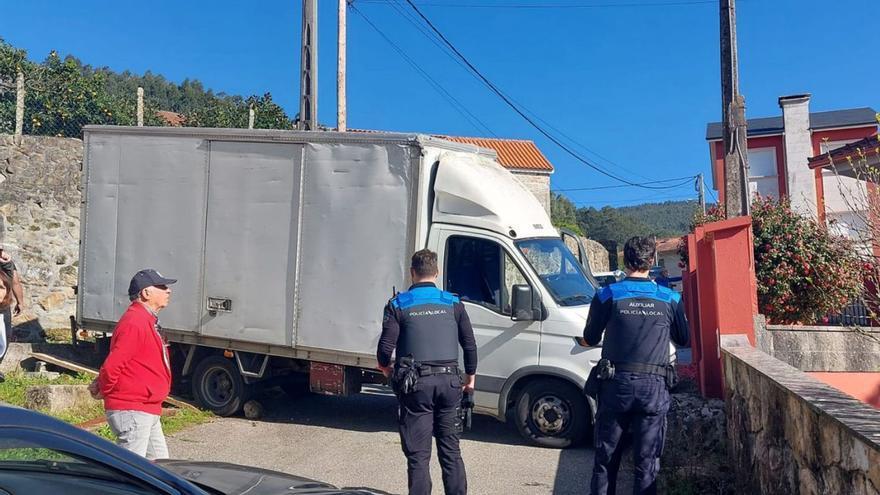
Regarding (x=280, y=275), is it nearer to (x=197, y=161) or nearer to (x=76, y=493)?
(x=197, y=161)

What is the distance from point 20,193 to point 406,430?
11199mm

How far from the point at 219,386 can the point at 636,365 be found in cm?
576

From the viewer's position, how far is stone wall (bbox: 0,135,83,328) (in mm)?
13273

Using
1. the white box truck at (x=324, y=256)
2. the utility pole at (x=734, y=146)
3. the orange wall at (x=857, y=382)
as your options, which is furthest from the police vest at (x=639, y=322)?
the utility pole at (x=734, y=146)

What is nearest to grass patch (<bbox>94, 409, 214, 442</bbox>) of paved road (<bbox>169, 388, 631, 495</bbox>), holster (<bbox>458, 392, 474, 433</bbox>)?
paved road (<bbox>169, 388, 631, 495</bbox>)

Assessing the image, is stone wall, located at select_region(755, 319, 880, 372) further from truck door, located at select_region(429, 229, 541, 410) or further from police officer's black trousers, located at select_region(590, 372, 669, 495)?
police officer's black trousers, located at select_region(590, 372, 669, 495)

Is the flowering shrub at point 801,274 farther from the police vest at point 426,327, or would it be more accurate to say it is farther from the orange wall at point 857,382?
the police vest at point 426,327

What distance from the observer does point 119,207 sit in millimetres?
9156

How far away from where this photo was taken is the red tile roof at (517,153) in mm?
32000

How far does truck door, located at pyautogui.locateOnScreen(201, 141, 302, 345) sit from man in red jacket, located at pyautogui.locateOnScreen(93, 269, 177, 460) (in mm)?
3470

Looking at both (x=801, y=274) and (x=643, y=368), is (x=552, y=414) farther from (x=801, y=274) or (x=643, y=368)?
(x=801, y=274)

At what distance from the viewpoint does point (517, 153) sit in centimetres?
3362

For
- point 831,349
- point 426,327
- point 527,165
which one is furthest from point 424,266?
point 527,165

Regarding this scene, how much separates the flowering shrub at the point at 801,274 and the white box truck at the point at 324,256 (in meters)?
2.66
